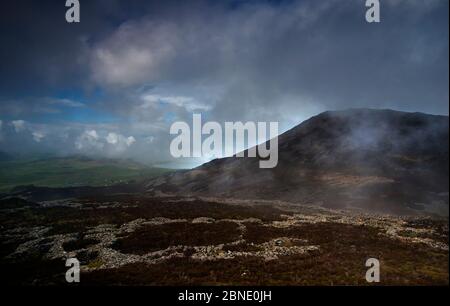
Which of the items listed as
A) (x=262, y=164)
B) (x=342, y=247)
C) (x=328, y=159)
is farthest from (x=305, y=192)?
(x=342, y=247)

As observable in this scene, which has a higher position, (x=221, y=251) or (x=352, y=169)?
(x=352, y=169)

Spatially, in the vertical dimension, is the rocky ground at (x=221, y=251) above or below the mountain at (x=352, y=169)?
below

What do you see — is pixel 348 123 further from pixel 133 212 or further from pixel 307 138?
pixel 133 212

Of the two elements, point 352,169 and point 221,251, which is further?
point 352,169

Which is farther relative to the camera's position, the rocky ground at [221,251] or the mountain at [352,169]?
the mountain at [352,169]
